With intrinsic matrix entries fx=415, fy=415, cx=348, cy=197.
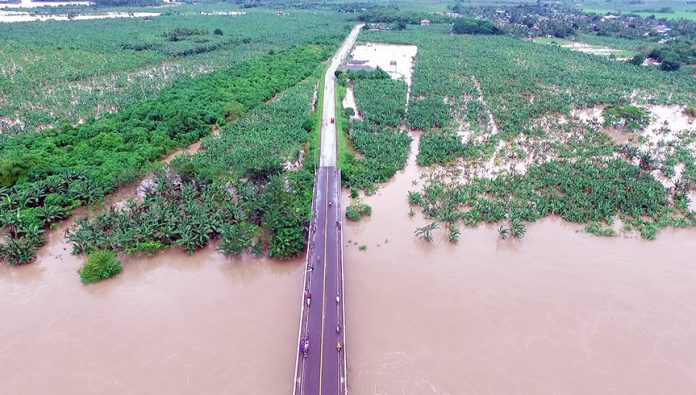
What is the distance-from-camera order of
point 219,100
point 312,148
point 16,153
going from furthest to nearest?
point 219,100, point 312,148, point 16,153

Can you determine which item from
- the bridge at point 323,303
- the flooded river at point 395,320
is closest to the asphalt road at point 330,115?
the bridge at point 323,303

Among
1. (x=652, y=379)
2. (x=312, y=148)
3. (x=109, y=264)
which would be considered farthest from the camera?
(x=312, y=148)

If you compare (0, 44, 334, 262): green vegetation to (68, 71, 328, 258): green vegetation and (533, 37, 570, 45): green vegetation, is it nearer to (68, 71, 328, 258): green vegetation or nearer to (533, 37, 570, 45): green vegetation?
(68, 71, 328, 258): green vegetation

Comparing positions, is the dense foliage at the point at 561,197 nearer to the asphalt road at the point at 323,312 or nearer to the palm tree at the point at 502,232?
the palm tree at the point at 502,232

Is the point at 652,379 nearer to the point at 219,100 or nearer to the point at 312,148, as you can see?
the point at 312,148

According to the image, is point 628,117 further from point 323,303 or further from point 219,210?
point 219,210

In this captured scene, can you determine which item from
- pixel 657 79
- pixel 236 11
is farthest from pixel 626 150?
pixel 236 11
